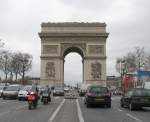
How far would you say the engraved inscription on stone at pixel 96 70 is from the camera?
340 feet

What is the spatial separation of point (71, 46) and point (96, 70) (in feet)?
26.8

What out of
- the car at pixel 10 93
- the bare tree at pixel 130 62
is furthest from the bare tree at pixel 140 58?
the car at pixel 10 93

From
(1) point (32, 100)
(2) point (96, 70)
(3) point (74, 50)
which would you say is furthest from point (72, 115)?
(3) point (74, 50)

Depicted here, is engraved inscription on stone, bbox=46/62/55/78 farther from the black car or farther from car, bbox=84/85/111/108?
the black car

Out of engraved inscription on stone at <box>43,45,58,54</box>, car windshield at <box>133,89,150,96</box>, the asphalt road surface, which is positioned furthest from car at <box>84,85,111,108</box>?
engraved inscription on stone at <box>43,45,58,54</box>

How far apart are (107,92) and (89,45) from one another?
7251 centimetres

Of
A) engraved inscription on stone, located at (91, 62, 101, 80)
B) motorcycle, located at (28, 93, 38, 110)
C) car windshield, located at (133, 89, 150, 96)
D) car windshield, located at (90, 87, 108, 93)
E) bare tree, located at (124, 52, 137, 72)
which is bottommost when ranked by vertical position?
motorcycle, located at (28, 93, 38, 110)

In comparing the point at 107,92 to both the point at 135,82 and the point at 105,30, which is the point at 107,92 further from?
the point at 105,30

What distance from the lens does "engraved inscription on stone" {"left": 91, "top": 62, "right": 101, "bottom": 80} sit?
104m

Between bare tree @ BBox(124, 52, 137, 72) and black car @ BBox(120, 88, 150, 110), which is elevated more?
bare tree @ BBox(124, 52, 137, 72)

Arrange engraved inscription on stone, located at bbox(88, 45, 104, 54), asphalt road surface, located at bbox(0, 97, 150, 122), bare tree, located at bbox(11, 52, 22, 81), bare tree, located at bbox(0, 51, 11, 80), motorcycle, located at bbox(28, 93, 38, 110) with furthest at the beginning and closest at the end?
1. bare tree, located at bbox(11, 52, 22, 81)
2. bare tree, located at bbox(0, 51, 11, 80)
3. engraved inscription on stone, located at bbox(88, 45, 104, 54)
4. motorcycle, located at bbox(28, 93, 38, 110)
5. asphalt road surface, located at bbox(0, 97, 150, 122)

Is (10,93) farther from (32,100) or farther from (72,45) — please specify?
(72,45)

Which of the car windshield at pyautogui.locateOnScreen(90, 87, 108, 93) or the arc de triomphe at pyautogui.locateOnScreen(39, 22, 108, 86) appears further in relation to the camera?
the arc de triomphe at pyautogui.locateOnScreen(39, 22, 108, 86)

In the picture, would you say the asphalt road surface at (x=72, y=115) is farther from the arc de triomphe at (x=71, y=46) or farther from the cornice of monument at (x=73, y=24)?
the cornice of monument at (x=73, y=24)
